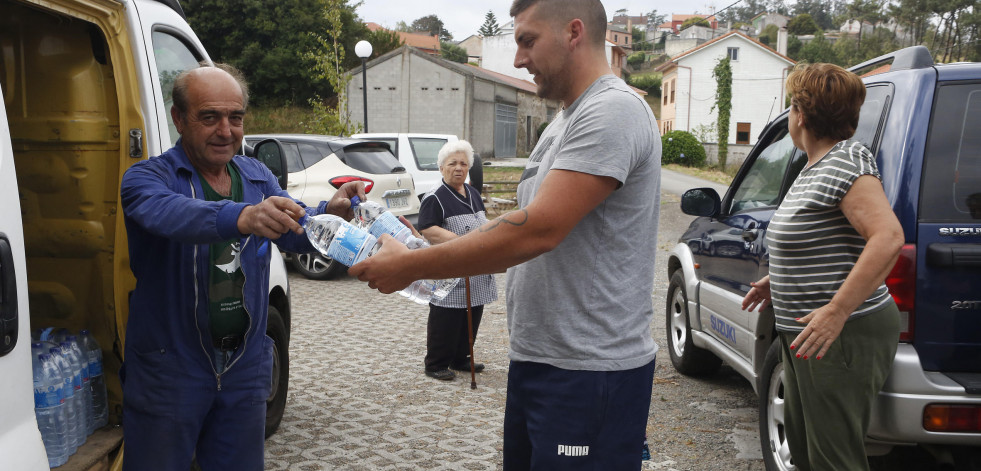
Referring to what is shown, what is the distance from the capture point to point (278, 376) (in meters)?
4.79

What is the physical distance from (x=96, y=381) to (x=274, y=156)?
1.64 m

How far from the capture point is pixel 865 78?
3.92m

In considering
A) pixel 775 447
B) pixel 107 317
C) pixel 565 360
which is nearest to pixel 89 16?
pixel 107 317

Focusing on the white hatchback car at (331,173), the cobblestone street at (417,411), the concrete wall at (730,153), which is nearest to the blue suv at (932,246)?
the cobblestone street at (417,411)

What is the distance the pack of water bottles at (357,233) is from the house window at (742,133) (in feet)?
191

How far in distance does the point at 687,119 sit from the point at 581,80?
59.2 meters

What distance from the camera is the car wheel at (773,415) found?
3.92m

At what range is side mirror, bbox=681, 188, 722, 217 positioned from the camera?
4.95m

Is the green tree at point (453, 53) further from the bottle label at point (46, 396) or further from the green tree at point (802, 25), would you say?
the bottle label at point (46, 396)

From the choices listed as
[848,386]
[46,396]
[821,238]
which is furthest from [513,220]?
[46,396]

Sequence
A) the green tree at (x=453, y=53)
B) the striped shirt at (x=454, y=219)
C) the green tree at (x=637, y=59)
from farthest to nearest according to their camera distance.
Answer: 1. the green tree at (x=637, y=59)
2. the green tree at (x=453, y=53)
3. the striped shirt at (x=454, y=219)

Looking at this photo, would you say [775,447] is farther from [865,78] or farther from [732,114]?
[732,114]

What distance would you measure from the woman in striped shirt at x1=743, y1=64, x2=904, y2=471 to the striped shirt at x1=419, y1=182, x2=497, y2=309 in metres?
3.50

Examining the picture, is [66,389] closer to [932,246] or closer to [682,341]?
[932,246]
